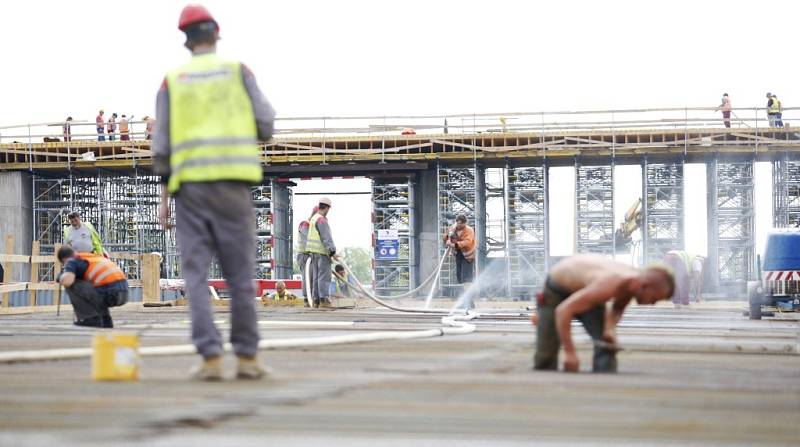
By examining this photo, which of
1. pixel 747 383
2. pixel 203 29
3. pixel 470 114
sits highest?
A: pixel 470 114

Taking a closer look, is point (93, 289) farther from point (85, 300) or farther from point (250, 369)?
point (250, 369)

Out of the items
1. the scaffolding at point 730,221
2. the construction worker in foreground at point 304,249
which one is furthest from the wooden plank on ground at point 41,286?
the scaffolding at point 730,221

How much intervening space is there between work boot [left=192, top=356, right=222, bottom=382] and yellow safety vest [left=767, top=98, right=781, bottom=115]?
35260 millimetres

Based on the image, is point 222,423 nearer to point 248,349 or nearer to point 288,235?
point 248,349

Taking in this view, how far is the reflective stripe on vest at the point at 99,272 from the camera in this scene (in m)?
13.1

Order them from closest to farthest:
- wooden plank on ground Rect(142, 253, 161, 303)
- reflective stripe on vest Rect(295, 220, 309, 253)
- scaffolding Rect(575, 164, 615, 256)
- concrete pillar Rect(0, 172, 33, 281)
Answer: reflective stripe on vest Rect(295, 220, 309, 253), wooden plank on ground Rect(142, 253, 161, 303), scaffolding Rect(575, 164, 615, 256), concrete pillar Rect(0, 172, 33, 281)

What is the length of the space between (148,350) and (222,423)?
3898 mm

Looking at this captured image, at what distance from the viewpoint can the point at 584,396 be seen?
16.7 ft

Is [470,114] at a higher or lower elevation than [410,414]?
higher

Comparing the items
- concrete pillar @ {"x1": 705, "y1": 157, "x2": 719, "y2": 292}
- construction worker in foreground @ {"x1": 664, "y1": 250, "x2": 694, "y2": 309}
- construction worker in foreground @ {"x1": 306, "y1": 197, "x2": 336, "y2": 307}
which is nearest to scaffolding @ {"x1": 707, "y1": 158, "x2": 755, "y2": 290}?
concrete pillar @ {"x1": 705, "y1": 157, "x2": 719, "y2": 292}

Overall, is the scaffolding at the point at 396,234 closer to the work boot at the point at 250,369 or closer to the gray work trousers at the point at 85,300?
the gray work trousers at the point at 85,300

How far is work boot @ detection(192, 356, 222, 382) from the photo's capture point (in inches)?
238

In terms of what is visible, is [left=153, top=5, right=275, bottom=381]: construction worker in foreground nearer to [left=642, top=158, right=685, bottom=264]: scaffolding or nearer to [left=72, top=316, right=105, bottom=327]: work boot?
[left=72, top=316, right=105, bottom=327]: work boot

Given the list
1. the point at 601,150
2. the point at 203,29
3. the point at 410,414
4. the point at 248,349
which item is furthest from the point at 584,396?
the point at 601,150
